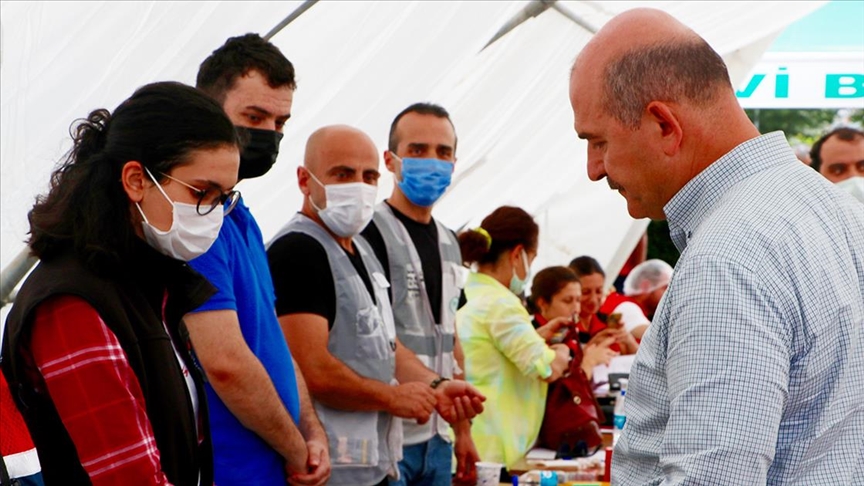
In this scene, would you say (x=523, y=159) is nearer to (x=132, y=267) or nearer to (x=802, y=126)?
(x=132, y=267)

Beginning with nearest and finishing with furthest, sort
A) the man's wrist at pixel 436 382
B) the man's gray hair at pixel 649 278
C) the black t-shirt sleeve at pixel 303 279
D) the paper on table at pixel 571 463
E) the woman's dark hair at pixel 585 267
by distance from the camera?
the black t-shirt sleeve at pixel 303 279, the man's wrist at pixel 436 382, the paper on table at pixel 571 463, the woman's dark hair at pixel 585 267, the man's gray hair at pixel 649 278

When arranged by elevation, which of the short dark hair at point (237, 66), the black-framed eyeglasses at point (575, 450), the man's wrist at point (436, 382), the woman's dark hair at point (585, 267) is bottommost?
the black-framed eyeglasses at point (575, 450)

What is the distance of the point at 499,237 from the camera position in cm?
536

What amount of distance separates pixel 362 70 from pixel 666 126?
139 inches

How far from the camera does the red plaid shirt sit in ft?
6.56

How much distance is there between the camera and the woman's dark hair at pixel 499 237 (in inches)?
209

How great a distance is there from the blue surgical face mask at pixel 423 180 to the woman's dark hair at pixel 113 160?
6.61ft

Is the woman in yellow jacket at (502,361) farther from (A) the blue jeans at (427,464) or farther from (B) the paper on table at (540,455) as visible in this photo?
(A) the blue jeans at (427,464)

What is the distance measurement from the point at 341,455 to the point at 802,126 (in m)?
37.0

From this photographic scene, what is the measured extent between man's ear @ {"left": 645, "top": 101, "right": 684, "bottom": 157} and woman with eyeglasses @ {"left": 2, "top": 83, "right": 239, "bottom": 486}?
1.01m

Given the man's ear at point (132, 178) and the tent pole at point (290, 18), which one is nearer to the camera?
the man's ear at point (132, 178)

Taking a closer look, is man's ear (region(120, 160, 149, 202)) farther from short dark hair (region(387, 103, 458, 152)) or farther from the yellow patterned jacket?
the yellow patterned jacket

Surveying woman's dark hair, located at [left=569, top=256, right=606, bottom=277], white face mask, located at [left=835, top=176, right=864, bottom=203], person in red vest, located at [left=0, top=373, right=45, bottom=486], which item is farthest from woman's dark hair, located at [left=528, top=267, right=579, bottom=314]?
person in red vest, located at [left=0, top=373, right=45, bottom=486]

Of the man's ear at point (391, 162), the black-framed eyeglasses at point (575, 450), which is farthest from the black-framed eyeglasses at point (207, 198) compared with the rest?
the black-framed eyeglasses at point (575, 450)
